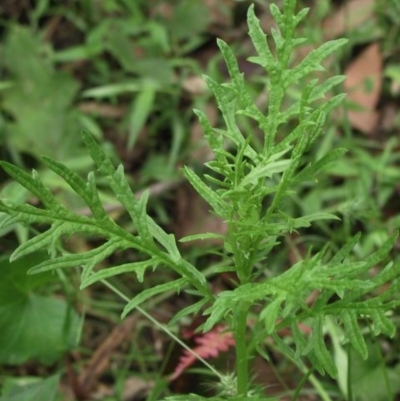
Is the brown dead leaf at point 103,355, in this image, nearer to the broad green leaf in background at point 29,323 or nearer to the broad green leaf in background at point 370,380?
the broad green leaf in background at point 29,323

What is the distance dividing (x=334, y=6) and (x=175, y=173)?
0.88m

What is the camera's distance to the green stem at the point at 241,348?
1.11 m

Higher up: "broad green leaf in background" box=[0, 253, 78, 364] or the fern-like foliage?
the fern-like foliage

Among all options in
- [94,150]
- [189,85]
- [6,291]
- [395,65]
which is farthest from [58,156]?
[94,150]

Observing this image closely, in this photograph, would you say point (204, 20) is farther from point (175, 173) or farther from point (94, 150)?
point (94, 150)

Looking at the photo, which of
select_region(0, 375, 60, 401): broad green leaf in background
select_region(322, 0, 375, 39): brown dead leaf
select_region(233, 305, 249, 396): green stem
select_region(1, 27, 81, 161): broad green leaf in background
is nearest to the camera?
select_region(233, 305, 249, 396): green stem

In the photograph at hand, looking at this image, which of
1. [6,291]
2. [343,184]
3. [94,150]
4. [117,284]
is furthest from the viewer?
[343,184]

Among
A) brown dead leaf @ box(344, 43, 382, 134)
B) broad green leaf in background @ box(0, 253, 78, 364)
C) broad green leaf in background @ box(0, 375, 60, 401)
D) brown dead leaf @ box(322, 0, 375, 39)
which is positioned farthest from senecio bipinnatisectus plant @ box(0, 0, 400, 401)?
brown dead leaf @ box(322, 0, 375, 39)

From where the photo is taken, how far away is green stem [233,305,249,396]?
3.63 feet

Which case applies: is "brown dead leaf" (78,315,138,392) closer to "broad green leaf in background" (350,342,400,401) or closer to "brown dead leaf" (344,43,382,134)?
"broad green leaf in background" (350,342,400,401)

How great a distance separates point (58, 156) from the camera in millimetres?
2381

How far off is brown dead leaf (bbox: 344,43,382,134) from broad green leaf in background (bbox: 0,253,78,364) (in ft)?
3.75

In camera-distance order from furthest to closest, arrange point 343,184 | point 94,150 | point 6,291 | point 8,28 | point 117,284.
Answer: point 8,28 → point 343,184 → point 117,284 → point 6,291 → point 94,150

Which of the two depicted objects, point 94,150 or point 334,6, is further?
point 334,6
